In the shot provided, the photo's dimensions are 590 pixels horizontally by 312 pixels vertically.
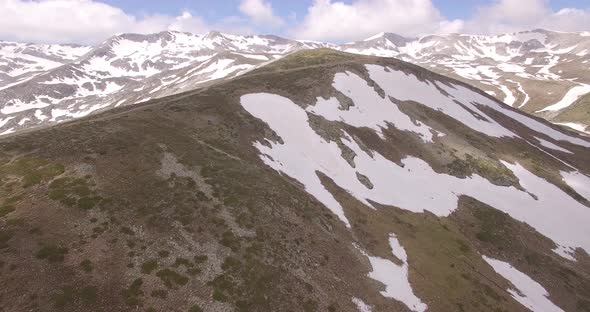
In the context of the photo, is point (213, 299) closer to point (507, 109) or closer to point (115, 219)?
point (115, 219)

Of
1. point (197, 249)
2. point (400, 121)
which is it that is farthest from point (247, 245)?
point (400, 121)

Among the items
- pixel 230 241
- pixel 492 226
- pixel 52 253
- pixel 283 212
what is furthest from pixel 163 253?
pixel 492 226

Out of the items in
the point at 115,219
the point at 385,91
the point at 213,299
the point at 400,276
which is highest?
the point at 385,91

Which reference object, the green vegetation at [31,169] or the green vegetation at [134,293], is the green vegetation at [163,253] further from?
the green vegetation at [31,169]

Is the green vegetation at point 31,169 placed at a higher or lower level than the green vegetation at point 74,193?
higher

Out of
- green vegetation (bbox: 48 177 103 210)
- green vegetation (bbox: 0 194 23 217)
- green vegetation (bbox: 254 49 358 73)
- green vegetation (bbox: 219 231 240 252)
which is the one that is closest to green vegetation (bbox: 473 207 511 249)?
green vegetation (bbox: 219 231 240 252)

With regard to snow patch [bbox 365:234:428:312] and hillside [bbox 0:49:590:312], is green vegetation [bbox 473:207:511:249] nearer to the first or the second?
hillside [bbox 0:49:590:312]

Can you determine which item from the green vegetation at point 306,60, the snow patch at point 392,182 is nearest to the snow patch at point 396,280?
the snow patch at point 392,182

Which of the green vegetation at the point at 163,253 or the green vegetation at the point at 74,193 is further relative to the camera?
the green vegetation at the point at 74,193
